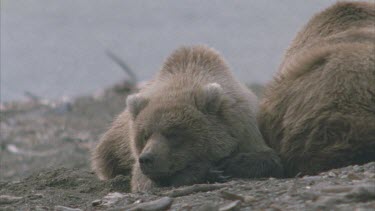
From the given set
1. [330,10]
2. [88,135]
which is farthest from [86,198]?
[88,135]

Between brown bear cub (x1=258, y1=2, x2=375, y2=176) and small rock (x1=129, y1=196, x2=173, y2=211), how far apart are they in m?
1.30

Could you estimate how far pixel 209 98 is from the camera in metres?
7.13

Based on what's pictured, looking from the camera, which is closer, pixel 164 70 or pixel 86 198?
pixel 86 198

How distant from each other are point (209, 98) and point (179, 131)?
352 millimetres

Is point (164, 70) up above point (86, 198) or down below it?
above

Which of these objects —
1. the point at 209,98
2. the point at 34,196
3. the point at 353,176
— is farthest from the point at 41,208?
the point at 353,176

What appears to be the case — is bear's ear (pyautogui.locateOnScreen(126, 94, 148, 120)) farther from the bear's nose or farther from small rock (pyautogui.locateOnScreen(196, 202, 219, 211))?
small rock (pyautogui.locateOnScreen(196, 202, 219, 211))

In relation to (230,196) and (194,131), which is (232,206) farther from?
(194,131)

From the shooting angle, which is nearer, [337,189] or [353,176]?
[337,189]

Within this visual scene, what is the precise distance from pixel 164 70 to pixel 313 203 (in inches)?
120

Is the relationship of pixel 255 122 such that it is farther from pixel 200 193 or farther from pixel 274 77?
pixel 200 193

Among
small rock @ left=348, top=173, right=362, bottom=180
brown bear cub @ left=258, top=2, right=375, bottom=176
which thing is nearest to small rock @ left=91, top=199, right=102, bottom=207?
brown bear cub @ left=258, top=2, right=375, bottom=176

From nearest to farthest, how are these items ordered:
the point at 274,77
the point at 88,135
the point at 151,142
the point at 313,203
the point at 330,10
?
the point at 313,203 < the point at 151,142 < the point at 274,77 < the point at 330,10 < the point at 88,135

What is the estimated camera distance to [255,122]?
724cm
